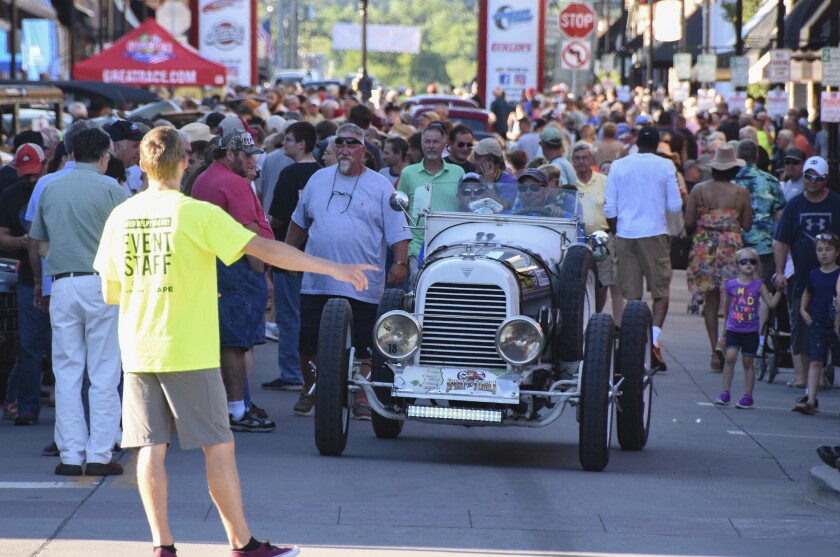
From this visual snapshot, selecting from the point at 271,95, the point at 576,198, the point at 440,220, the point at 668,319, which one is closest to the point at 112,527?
the point at 440,220

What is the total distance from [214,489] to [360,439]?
12.4ft

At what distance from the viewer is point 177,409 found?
616 cm

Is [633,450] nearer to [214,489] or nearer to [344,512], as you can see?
[344,512]

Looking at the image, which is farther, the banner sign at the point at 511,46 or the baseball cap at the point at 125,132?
the banner sign at the point at 511,46

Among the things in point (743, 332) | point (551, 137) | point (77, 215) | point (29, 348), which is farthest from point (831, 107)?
point (77, 215)

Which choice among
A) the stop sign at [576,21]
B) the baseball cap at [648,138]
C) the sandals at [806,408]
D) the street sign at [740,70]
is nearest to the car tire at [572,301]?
the sandals at [806,408]

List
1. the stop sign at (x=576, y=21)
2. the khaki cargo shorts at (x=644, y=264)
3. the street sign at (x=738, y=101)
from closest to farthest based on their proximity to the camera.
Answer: the khaki cargo shorts at (x=644, y=264)
the street sign at (x=738, y=101)
the stop sign at (x=576, y=21)

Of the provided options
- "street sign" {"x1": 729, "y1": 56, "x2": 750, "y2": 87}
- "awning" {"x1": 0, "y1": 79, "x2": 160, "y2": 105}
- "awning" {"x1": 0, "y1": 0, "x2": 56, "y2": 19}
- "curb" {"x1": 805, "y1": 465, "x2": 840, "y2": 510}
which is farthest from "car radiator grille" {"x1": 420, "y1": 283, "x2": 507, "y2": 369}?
"awning" {"x1": 0, "y1": 0, "x2": 56, "y2": 19}

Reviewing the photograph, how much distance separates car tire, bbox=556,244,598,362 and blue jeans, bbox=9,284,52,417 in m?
3.45

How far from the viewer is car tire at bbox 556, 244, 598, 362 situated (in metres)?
9.08

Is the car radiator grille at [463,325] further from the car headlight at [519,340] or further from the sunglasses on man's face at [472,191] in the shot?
the sunglasses on man's face at [472,191]

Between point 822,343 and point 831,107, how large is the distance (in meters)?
9.01

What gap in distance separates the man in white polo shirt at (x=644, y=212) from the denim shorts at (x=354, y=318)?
13.9ft

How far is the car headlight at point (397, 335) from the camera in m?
8.73
